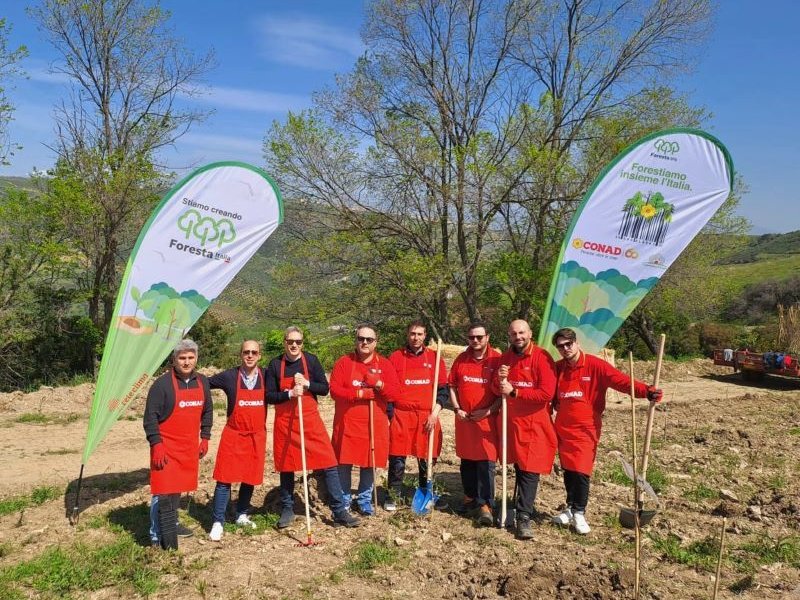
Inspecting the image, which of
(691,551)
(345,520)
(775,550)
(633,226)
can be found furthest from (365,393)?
(775,550)

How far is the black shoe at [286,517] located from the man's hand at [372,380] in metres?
1.36

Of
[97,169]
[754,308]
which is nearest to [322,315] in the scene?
[97,169]

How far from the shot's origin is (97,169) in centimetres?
1745

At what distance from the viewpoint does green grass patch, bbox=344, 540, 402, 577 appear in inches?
190

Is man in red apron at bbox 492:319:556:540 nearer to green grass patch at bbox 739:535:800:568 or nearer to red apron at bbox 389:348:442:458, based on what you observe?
red apron at bbox 389:348:442:458

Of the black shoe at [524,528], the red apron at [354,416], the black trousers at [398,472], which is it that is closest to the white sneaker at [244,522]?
the red apron at [354,416]

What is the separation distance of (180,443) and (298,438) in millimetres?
1006

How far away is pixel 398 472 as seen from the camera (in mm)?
6098

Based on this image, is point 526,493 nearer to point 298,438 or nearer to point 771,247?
point 298,438

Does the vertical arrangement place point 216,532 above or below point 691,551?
above

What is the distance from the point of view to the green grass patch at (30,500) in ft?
19.8

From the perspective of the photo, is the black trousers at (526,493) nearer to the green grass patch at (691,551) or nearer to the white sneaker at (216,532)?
the green grass patch at (691,551)

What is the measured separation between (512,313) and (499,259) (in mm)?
2003

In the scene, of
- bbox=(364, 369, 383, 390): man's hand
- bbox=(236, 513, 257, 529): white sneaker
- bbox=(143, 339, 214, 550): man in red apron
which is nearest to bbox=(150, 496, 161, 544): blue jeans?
bbox=(143, 339, 214, 550): man in red apron
